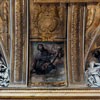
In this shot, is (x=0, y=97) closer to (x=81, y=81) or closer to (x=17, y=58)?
(x=17, y=58)

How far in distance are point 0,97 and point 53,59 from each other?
86cm

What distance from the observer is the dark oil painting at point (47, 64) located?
19.3 ft

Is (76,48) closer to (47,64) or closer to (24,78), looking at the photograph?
(47,64)

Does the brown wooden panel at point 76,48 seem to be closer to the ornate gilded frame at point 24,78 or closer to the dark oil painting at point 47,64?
the ornate gilded frame at point 24,78

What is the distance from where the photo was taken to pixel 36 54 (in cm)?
592

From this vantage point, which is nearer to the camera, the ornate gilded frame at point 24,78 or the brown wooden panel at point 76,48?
the ornate gilded frame at point 24,78

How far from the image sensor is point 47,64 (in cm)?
590

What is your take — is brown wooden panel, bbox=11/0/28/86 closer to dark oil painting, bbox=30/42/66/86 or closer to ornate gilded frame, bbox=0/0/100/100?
ornate gilded frame, bbox=0/0/100/100

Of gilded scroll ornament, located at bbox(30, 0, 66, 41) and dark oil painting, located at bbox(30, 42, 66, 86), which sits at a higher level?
gilded scroll ornament, located at bbox(30, 0, 66, 41)

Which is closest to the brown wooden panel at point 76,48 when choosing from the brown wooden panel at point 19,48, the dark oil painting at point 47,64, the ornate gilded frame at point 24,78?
the ornate gilded frame at point 24,78

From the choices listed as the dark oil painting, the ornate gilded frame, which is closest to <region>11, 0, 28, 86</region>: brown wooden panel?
the ornate gilded frame

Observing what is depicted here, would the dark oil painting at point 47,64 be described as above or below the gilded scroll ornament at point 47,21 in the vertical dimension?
below

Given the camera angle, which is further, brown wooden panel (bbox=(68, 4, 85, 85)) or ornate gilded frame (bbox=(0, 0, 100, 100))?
brown wooden panel (bbox=(68, 4, 85, 85))

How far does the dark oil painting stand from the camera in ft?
19.3
